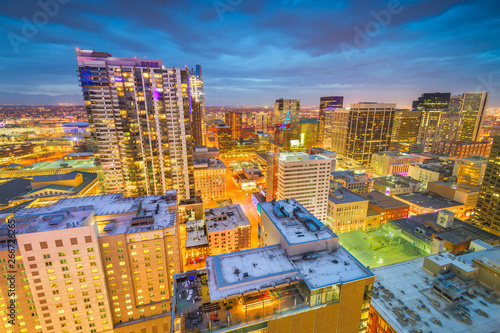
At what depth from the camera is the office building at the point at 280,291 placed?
1093 inches

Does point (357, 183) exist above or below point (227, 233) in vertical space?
above

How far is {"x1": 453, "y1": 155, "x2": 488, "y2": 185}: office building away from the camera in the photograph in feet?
438

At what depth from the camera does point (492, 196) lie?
313ft

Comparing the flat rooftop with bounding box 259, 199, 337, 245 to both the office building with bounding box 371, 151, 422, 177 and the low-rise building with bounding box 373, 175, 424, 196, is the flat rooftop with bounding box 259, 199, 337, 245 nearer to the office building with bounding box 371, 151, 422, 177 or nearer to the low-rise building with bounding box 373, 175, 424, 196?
the low-rise building with bounding box 373, 175, 424, 196

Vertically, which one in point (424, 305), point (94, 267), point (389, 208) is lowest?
point (389, 208)

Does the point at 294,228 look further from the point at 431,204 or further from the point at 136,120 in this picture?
the point at 431,204

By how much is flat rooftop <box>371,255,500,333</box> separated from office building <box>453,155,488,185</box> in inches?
4661

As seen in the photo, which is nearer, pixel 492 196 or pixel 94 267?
pixel 94 267

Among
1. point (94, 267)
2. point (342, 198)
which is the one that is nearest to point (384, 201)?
point (342, 198)

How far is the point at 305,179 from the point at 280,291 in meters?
69.9

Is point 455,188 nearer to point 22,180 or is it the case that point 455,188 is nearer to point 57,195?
point 57,195

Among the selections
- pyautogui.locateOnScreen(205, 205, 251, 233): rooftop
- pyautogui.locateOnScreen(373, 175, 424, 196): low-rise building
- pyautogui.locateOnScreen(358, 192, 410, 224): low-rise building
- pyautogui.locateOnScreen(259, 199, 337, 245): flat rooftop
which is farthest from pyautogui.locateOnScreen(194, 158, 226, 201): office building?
pyautogui.locateOnScreen(373, 175, 424, 196): low-rise building

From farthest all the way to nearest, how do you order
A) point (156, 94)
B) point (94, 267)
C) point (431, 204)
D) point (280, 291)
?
point (431, 204) < point (156, 94) < point (94, 267) < point (280, 291)

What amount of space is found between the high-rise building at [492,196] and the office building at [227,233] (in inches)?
4325
